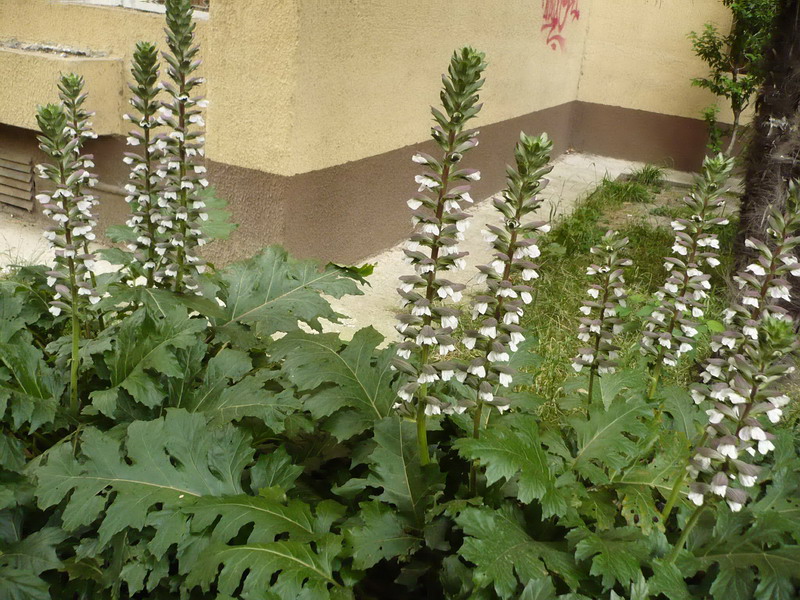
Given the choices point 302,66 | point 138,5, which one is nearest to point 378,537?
point 302,66

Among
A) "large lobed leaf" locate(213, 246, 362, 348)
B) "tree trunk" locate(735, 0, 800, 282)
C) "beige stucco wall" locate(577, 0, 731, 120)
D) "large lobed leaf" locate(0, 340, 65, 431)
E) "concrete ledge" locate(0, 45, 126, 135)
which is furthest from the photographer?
"beige stucco wall" locate(577, 0, 731, 120)

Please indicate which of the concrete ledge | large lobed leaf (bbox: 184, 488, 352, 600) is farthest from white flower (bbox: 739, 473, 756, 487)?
the concrete ledge

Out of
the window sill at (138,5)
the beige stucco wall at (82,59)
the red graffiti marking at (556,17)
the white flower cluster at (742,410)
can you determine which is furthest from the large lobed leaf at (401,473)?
the red graffiti marking at (556,17)

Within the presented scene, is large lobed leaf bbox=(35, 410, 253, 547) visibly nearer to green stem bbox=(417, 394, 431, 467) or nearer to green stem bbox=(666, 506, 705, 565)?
green stem bbox=(417, 394, 431, 467)

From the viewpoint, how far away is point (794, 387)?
13.9 feet

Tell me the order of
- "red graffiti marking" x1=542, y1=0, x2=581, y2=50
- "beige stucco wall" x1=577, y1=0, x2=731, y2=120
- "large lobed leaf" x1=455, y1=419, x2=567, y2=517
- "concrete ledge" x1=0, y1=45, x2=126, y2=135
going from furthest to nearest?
1. "beige stucco wall" x1=577, y1=0, x2=731, y2=120
2. "red graffiti marking" x1=542, y1=0, x2=581, y2=50
3. "concrete ledge" x1=0, y1=45, x2=126, y2=135
4. "large lobed leaf" x1=455, y1=419, x2=567, y2=517

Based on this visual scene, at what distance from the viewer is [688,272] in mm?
2568

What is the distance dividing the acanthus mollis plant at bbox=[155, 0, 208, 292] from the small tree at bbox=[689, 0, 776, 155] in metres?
7.26

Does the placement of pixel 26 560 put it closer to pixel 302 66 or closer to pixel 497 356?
pixel 497 356

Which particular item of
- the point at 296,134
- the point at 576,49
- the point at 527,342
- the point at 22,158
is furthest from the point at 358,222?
the point at 576,49

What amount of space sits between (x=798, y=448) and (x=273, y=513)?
1.93 meters

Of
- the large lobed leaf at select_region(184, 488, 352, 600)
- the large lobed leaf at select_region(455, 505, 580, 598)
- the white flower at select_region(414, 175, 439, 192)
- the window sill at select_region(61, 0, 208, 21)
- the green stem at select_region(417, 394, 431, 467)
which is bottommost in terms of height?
the large lobed leaf at select_region(184, 488, 352, 600)

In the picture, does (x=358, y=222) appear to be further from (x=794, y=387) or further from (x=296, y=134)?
(x=794, y=387)

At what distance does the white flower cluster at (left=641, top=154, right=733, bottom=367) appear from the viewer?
2510 millimetres
